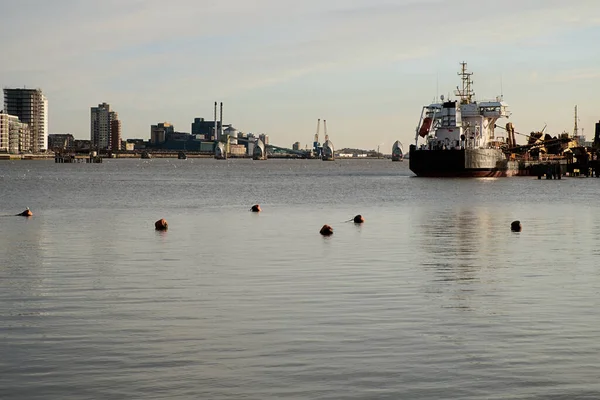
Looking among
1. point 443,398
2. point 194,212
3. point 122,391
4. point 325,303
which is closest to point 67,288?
point 325,303

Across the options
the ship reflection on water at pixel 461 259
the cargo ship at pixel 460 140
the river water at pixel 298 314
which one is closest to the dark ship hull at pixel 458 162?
the cargo ship at pixel 460 140

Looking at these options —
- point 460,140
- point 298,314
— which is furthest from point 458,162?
point 298,314

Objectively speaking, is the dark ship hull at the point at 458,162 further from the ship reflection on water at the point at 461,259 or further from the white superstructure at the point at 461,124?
the ship reflection on water at the point at 461,259

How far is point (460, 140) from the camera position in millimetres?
154750

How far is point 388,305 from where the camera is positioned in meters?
26.7

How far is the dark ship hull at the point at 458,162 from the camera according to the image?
508ft

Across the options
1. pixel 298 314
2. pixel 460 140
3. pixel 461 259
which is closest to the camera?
pixel 298 314

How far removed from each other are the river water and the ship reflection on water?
105mm

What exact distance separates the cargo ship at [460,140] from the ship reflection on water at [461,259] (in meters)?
88.5

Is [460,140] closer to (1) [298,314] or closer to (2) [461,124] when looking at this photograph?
(2) [461,124]

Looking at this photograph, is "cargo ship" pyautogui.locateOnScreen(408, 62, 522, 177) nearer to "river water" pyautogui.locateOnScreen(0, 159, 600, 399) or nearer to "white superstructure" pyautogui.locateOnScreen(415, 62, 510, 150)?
"white superstructure" pyautogui.locateOnScreen(415, 62, 510, 150)

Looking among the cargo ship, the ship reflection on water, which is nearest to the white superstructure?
the cargo ship

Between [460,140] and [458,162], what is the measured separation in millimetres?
3503

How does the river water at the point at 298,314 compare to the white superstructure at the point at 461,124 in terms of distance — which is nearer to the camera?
the river water at the point at 298,314
